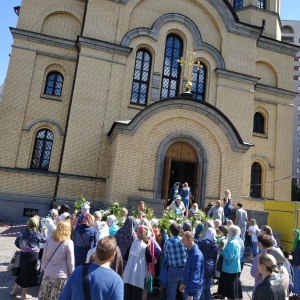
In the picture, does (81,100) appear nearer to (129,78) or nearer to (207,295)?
(129,78)

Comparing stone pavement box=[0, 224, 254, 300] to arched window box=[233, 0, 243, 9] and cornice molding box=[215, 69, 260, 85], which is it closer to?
cornice molding box=[215, 69, 260, 85]

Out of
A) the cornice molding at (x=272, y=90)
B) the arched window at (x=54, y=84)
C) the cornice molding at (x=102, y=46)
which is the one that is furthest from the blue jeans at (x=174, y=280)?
the cornice molding at (x=272, y=90)

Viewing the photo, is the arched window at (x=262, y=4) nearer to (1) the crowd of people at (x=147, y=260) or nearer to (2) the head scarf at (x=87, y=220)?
(1) the crowd of people at (x=147, y=260)

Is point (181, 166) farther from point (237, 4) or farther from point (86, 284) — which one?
point (237, 4)

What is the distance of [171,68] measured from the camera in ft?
61.7

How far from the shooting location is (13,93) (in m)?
16.4

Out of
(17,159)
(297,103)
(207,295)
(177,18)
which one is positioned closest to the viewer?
(207,295)

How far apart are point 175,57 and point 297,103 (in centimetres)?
5284

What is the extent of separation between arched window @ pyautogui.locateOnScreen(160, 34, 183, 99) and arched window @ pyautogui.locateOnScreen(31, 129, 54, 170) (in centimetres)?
706

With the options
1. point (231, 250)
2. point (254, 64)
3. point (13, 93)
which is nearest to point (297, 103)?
point (254, 64)

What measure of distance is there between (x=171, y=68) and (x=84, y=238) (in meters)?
14.4

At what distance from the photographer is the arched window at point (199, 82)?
19000 mm

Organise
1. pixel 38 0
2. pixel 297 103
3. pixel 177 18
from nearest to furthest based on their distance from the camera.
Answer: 1. pixel 38 0
2. pixel 177 18
3. pixel 297 103

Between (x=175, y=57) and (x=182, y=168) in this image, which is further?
(x=175, y=57)
